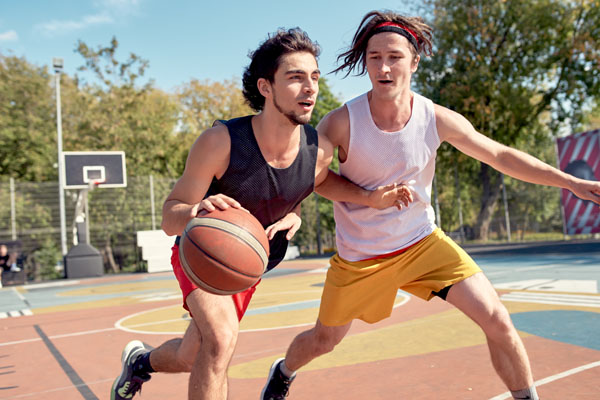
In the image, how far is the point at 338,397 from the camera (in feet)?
11.4

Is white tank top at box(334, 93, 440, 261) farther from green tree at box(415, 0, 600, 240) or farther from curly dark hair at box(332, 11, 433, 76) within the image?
green tree at box(415, 0, 600, 240)

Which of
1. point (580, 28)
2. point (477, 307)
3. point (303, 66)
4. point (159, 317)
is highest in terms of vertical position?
point (580, 28)

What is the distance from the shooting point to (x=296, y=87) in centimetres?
285

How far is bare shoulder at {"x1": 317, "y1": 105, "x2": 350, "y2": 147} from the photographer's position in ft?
10.5

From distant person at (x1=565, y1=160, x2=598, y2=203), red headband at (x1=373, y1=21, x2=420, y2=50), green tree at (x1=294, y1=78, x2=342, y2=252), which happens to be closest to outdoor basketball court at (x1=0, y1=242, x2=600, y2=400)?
red headband at (x1=373, y1=21, x2=420, y2=50)

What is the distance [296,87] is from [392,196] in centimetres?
82

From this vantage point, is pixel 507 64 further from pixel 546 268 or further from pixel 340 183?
pixel 340 183

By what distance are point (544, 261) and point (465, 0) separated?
52.9 ft

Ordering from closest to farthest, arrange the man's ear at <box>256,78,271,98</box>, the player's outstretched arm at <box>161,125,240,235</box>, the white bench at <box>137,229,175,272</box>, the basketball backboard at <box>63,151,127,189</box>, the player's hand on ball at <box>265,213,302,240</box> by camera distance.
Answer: the player's outstretched arm at <box>161,125,240,235</box>, the player's hand on ball at <box>265,213,302,240</box>, the man's ear at <box>256,78,271,98</box>, the basketball backboard at <box>63,151,127,189</box>, the white bench at <box>137,229,175,272</box>

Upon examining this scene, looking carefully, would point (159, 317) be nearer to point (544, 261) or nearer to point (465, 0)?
point (544, 261)

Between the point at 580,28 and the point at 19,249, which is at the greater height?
the point at 580,28

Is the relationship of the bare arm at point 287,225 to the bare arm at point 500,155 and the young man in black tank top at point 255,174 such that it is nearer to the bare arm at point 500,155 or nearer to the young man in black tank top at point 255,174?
the young man in black tank top at point 255,174

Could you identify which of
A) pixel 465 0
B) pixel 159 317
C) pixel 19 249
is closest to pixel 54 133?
pixel 19 249

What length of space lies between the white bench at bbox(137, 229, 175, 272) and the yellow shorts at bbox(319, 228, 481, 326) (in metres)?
17.2
